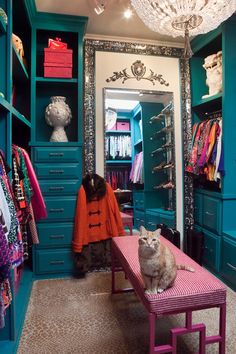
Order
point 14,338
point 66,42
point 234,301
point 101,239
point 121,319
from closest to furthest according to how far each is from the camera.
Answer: point 14,338 < point 121,319 < point 234,301 < point 101,239 < point 66,42

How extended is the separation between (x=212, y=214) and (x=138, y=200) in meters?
0.77

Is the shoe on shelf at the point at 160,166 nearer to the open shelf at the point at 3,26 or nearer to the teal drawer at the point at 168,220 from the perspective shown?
the teal drawer at the point at 168,220

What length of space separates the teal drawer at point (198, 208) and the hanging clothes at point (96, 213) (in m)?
0.88

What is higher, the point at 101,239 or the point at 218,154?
the point at 218,154

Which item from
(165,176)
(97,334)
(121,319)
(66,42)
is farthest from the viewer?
(165,176)

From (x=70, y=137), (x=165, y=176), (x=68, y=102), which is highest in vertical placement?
(x=68, y=102)

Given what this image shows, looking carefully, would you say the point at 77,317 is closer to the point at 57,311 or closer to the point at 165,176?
the point at 57,311

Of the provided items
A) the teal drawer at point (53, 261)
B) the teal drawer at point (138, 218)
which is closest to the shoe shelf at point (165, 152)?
the teal drawer at point (138, 218)

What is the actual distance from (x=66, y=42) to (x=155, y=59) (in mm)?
980

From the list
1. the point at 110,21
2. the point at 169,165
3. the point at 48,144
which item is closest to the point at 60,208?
the point at 48,144

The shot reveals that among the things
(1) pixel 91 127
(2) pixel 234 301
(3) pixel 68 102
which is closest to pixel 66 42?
(3) pixel 68 102

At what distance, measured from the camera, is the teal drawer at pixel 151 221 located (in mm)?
2975

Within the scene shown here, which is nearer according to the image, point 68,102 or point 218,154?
point 218,154

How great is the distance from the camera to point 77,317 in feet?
6.38
